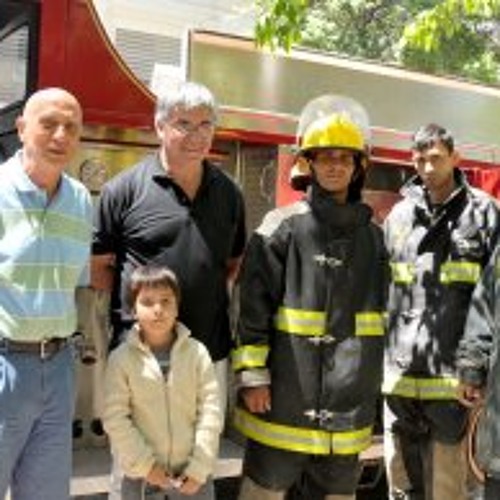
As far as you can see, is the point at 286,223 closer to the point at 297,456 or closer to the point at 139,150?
the point at 297,456

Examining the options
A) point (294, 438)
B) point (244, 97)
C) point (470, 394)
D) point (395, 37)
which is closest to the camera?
point (294, 438)

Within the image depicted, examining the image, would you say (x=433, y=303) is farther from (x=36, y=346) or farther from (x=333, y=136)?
(x=36, y=346)

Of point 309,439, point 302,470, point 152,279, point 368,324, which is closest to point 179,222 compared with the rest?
point 152,279

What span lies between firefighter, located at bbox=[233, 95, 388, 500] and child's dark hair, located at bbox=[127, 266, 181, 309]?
0.33 meters

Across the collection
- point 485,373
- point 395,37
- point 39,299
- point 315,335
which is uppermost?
point 395,37

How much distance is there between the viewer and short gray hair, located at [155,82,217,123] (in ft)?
9.80

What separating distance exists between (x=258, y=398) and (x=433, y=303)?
0.89 metres

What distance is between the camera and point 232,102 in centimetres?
475

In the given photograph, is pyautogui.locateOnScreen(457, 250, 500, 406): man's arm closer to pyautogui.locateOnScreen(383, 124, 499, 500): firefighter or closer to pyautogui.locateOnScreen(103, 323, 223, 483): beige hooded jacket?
pyautogui.locateOnScreen(383, 124, 499, 500): firefighter

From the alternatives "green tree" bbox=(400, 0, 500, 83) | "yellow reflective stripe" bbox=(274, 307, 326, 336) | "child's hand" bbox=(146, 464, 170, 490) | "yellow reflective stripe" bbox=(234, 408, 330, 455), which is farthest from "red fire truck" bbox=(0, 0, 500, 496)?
"green tree" bbox=(400, 0, 500, 83)

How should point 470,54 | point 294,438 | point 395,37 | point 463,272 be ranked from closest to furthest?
point 294,438 → point 463,272 → point 470,54 → point 395,37

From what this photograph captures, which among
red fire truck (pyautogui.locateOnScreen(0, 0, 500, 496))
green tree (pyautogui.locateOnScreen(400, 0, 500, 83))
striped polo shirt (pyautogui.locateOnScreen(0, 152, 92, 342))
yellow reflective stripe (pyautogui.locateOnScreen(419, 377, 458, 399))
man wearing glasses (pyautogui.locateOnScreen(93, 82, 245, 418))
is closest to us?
striped polo shirt (pyautogui.locateOnScreen(0, 152, 92, 342))

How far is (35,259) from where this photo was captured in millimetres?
2668

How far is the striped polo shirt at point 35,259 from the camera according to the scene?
2.64m
